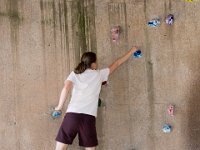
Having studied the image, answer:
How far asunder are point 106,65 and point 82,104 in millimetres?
983

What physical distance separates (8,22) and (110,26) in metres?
1.71

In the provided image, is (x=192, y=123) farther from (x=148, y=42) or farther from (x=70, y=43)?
(x=70, y=43)

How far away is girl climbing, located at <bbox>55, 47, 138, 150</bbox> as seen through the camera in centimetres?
576

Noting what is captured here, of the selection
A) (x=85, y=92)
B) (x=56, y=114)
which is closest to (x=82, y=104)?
(x=85, y=92)

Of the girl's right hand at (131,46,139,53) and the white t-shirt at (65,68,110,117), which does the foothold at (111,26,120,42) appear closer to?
the girl's right hand at (131,46,139,53)

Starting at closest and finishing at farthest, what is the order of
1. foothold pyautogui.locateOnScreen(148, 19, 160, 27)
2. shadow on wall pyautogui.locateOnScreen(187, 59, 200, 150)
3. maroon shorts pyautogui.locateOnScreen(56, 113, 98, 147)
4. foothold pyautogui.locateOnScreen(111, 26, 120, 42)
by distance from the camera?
maroon shorts pyautogui.locateOnScreen(56, 113, 98, 147)
shadow on wall pyautogui.locateOnScreen(187, 59, 200, 150)
foothold pyautogui.locateOnScreen(148, 19, 160, 27)
foothold pyautogui.locateOnScreen(111, 26, 120, 42)

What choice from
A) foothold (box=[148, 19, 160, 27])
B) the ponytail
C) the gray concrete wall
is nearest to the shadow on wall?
the gray concrete wall

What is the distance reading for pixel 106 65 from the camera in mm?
6469

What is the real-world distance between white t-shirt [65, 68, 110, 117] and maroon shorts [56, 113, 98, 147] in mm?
89

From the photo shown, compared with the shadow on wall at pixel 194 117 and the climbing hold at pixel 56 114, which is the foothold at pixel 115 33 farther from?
the climbing hold at pixel 56 114

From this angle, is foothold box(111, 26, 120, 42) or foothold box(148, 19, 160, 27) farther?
foothold box(111, 26, 120, 42)

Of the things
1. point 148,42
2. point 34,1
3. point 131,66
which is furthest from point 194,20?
point 34,1

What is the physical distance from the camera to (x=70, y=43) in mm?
6516

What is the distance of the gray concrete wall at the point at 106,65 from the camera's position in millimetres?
6234
